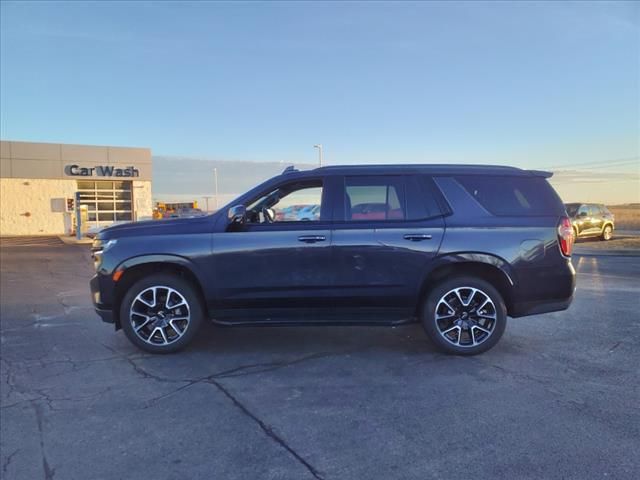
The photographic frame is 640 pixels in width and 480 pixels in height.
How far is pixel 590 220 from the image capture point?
2077cm

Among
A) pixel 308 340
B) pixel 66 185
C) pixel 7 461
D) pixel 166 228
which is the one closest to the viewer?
pixel 7 461

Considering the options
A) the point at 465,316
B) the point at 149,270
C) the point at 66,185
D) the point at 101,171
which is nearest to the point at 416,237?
the point at 465,316

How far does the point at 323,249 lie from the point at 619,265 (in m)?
11.7

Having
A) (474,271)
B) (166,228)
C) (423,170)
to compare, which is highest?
(423,170)

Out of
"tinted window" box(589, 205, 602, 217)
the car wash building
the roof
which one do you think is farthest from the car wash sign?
the roof

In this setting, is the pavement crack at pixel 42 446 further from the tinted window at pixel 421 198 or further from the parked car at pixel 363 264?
the tinted window at pixel 421 198

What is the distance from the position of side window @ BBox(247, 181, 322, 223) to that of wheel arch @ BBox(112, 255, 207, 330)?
856mm

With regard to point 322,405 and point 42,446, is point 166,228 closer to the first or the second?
point 42,446

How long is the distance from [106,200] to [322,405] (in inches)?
1252

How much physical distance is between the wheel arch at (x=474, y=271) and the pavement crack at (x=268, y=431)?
7.16 feet

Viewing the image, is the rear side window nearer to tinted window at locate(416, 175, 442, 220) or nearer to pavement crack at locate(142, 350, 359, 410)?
tinted window at locate(416, 175, 442, 220)

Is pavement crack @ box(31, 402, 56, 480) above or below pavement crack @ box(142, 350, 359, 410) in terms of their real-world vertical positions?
below

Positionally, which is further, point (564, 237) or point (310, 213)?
point (310, 213)

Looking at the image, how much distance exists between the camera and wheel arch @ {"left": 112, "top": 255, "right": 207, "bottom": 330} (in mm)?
5035
